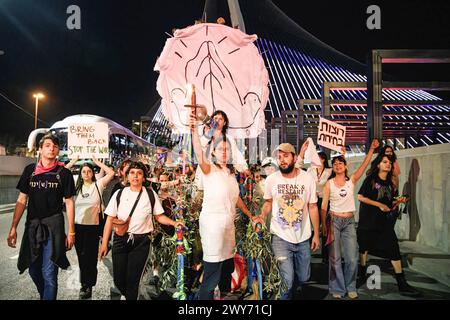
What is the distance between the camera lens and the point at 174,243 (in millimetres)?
4430

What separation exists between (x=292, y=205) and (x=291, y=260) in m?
0.57

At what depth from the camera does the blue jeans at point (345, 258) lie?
188 inches

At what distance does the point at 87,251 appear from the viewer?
5016 millimetres

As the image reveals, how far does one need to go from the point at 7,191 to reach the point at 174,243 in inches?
608

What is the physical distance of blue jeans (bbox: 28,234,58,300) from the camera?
3873mm

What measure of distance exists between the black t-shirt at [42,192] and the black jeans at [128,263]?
75 cm

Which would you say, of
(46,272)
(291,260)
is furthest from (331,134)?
(46,272)

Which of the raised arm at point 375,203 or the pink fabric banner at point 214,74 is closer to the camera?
the raised arm at point 375,203

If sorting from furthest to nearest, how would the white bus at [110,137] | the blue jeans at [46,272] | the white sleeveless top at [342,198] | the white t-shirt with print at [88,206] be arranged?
the white bus at [110,137], the white t-shirt with print at [88,206], the white sleeveless top at [342,198], the blue jeans at [46,272]

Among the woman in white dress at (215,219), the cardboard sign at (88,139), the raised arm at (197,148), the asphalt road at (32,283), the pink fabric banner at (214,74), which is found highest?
the pink fabric banner at (214,74)

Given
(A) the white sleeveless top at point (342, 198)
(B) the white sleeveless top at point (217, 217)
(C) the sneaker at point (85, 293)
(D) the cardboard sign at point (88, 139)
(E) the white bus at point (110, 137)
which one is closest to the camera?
(B) the white sleeveless top at point (217, 217)

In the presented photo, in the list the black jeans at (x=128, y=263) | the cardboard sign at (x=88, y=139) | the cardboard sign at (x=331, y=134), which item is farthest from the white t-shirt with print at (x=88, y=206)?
the cardboard sign at (x=331, y=134)

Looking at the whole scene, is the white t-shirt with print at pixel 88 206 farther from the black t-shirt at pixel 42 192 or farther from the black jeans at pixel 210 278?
the black jeans at pixel 210 278
